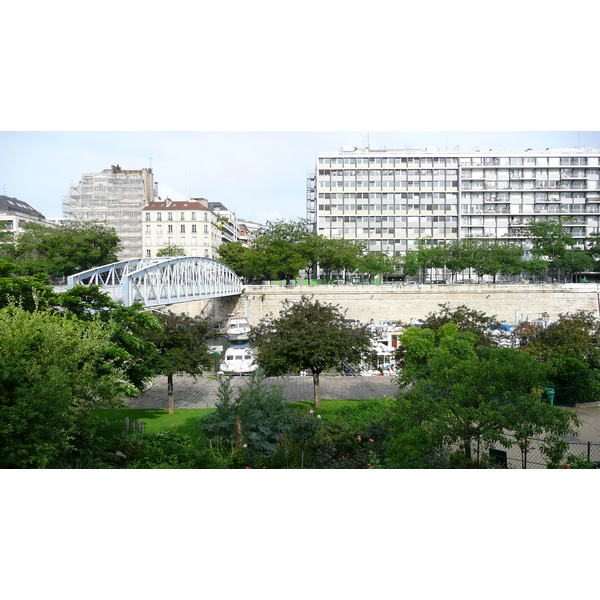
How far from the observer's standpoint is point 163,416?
10297 mm

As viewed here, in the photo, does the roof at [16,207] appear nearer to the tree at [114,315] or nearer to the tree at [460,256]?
the tree at [460,256]

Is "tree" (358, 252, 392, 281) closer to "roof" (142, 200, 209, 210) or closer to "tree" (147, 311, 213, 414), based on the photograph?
"roof" (142, 200, 209, 210)

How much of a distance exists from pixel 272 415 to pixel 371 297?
2713 cm

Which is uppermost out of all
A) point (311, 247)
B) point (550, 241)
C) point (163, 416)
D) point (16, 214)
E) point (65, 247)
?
point (16, 214)

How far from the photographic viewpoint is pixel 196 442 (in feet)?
26.2

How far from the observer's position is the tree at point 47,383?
235 inches

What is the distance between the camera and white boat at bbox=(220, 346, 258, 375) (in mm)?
17059

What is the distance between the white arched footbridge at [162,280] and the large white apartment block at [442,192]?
57.8 feet

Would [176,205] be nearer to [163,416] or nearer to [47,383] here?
[163,416]

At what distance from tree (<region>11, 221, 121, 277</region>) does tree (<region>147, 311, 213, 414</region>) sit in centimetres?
1930

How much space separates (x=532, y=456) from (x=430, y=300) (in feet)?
91.1

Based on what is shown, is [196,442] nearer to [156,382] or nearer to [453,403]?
[453,403]

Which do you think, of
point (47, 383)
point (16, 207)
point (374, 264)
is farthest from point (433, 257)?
point (16, 207)

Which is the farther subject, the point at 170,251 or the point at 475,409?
the point at 170,251
